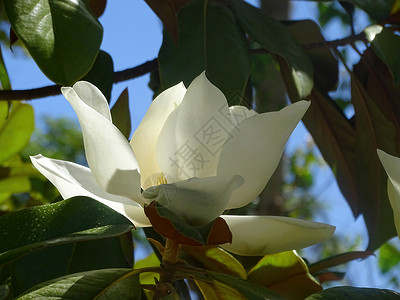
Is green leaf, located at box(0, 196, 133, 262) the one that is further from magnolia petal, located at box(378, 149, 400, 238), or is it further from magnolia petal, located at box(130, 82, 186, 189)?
magnolia petal, located at box(378, 149, 400, 238)

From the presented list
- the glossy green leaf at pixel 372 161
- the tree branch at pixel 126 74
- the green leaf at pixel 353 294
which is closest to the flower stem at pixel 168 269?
the green leaf at pixel 353 294

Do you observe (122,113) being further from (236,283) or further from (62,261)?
(236,283)

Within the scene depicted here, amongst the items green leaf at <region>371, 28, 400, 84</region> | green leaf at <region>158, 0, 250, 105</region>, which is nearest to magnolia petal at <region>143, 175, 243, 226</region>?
green leaf at <region>158, 0, 250, 105</region>

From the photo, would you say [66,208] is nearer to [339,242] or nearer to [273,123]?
[273,123]

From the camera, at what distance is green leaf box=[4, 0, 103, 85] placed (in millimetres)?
616

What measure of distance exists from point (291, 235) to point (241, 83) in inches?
13.6

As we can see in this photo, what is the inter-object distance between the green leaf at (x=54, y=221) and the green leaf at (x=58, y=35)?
170mm

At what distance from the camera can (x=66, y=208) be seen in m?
0.49

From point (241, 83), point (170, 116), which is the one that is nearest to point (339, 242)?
point (241, 83)

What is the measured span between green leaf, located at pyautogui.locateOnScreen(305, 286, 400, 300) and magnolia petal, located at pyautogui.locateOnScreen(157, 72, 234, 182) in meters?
0.13

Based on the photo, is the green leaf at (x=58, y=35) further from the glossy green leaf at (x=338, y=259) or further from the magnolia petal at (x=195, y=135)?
the glossy green leaf at (x=338, y=259)

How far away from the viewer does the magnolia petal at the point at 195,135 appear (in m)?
0.50

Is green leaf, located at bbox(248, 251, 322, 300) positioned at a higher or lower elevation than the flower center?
lower

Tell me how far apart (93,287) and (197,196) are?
0.44 feet
